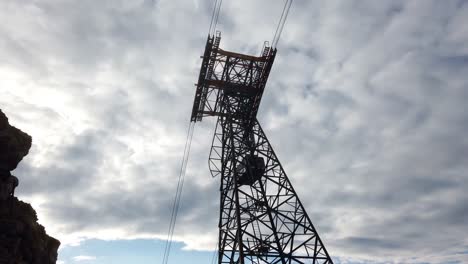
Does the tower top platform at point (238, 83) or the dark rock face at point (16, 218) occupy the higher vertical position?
the tower top platform at point (238, 83)

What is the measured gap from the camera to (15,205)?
21188 mm

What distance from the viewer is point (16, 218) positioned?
64.9 ft

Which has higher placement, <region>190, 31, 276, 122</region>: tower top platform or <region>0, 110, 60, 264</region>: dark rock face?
<region>190, 31, 276, 122</region>: tower top platform

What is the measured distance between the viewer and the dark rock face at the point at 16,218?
18328 mm

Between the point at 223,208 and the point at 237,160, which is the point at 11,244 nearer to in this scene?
the point at 223,208

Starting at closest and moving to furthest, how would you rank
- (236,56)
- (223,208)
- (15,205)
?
(223,208), (236,56), (15,205)

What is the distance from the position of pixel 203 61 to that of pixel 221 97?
2.98 metres

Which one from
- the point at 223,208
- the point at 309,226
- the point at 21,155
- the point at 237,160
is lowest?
the point at 309,226

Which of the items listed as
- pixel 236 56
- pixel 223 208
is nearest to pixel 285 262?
pixel 223 208

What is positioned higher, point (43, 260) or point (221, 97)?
point (221, 97)

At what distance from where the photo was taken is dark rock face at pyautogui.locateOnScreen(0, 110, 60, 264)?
18.3 m

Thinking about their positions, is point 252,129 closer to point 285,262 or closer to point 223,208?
point 223,208

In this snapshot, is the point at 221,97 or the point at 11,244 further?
the point at 221,97

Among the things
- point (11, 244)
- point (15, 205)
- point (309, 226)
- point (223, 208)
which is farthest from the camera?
point (15, 205)
